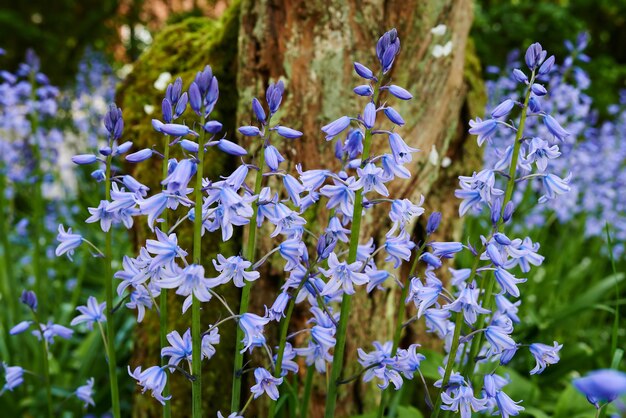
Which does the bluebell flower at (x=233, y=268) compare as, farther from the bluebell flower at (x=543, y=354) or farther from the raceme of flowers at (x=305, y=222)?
the bluebell flower at (x=543, y=354)

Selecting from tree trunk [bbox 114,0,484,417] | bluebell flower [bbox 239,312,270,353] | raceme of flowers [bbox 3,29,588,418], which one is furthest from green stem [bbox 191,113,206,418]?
tree trunk [bbox 114,0,484,417]

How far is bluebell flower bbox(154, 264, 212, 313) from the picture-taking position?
156 cm

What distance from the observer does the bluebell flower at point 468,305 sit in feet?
5.75

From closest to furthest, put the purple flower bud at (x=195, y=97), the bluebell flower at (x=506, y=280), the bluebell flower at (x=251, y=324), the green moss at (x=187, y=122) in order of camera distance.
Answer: the purple flower bud at (x=195, y=97) < the bluebell flower at (x=251, y=324) < the bluebell flower at (x=506, y=280) < the green moss at (x=187, y=122)

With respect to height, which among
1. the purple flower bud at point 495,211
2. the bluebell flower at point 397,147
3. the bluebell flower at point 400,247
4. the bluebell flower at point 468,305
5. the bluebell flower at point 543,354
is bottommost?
the bluebell flower at point 543,354

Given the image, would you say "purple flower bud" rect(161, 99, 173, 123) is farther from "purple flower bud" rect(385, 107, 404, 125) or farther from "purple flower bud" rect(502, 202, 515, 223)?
"purple flower bud" rect(502, 202, 515, 223)

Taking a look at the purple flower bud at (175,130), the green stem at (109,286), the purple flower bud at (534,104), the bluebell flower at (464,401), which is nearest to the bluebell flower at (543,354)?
the bluebell flower at (464,401)

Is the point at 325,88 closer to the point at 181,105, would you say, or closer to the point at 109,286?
the point at 181,105

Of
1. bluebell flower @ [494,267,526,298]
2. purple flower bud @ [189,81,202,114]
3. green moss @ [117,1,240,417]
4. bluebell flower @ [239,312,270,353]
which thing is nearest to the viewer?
purple flower bud @ [189,81,202,114]

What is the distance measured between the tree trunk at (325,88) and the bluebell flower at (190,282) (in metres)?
1.45

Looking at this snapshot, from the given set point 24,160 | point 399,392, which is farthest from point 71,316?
point 399,392

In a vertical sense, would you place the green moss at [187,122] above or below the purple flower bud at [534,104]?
below

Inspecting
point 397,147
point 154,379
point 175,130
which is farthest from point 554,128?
point 154,379

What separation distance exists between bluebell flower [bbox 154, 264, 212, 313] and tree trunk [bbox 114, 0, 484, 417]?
1.45 meters
